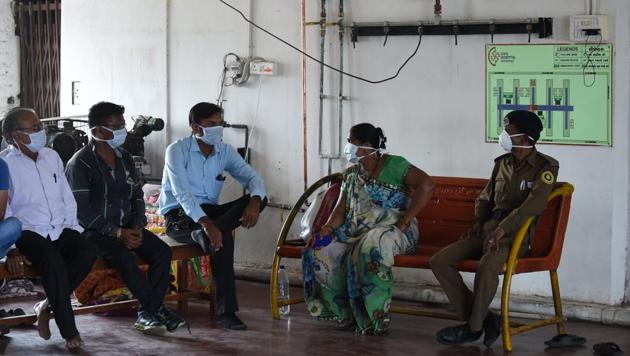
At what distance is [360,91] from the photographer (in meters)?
7.80

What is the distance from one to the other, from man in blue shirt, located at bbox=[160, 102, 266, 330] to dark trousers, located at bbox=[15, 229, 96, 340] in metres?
0.81

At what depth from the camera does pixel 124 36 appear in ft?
29.9

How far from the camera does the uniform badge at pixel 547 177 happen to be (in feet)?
19.7

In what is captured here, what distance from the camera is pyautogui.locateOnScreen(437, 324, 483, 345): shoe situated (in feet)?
20.0

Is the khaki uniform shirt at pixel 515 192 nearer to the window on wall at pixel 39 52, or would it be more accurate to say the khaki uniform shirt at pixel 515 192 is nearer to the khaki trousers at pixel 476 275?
the khaki trousers at pixel 476 275

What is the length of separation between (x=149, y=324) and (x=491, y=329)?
2037 millimetres

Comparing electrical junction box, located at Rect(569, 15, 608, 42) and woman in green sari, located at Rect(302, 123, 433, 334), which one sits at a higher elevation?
electrical junction box, located at Rect(569, 15, 608, 42)

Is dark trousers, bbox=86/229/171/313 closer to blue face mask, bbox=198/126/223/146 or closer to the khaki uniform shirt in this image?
blue face mask, bbox=198/126/223/146

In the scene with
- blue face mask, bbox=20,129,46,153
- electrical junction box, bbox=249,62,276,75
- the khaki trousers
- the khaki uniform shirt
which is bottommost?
the khaki trousers

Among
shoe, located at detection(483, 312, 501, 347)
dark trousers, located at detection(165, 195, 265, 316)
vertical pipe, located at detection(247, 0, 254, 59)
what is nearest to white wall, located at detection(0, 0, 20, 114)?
vertical pipe, located at detection(247, 0, 254, 59)

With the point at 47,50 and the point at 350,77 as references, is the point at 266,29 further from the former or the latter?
the point at 47,50

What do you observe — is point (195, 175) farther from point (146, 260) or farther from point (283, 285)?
point (283, 285)

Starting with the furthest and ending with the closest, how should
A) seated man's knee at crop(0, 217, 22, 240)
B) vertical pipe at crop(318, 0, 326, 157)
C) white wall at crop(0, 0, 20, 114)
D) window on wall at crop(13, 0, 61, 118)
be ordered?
white wall at crop(0, 0, 20, 114)
window on wall at crop(13, 0, 61, 118)
vertical pipe at crop(318, 0, 326, 157)
seated man's knee at crop(0, 217, 22, 240)

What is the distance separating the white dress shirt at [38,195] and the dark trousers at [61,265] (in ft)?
0.26
